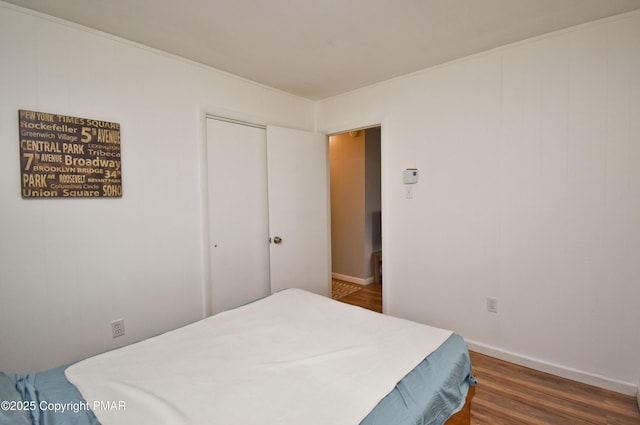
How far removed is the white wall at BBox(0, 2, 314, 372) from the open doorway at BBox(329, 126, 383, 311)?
2281mm

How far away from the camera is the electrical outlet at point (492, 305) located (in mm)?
2473

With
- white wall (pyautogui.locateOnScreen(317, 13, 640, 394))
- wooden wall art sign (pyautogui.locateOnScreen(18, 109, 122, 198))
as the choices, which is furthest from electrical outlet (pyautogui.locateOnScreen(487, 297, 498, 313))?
wooden wall art sign (pyautogui.locateOnScreen(18, 109, 122, 198))

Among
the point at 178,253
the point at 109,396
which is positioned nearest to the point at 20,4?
the point at 178,253

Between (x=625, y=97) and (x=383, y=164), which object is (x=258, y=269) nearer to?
(x=383, y=164)

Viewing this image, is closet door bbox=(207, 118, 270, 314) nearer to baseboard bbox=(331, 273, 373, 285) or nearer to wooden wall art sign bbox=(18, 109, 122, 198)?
wooden wall art sign bbox=(18, 109, 122, 198)

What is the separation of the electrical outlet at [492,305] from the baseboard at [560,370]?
308 mm

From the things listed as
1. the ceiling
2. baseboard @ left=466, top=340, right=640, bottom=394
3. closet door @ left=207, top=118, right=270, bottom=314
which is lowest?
baseboard @ left=466, top=340, right=640, bottom=394

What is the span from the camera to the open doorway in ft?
14.8

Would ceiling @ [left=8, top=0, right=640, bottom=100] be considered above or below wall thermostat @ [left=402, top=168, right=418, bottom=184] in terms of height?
above

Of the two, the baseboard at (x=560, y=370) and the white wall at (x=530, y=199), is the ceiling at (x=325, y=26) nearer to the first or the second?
the white wall at (x=530, y=199)

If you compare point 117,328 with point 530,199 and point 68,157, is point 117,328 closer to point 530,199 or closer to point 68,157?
point 68,157

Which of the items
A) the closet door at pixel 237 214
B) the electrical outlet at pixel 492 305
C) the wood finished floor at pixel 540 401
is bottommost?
the wood finished floor at pixel 540 401

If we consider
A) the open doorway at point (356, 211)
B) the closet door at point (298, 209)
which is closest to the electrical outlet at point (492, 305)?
the closet door at point (298, 209)

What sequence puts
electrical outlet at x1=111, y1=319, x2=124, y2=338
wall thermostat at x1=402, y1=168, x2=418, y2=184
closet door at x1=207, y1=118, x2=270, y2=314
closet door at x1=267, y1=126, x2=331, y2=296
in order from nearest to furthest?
electrical outlet at x1=111, y1=319, x2=124, y2=338 → closet door at x1=207, y1=118, x2=270, y2=314 → wall thermostat at x1=402, y1=168, x2=418, y2=184 → closet door at x1=267, y1=126, x2=331, y2=296
